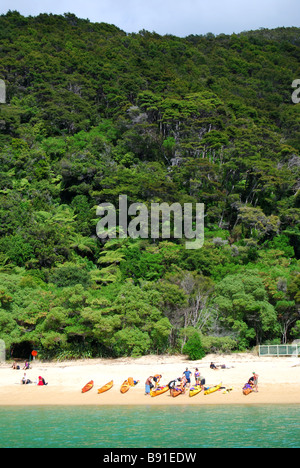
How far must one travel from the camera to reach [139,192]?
39.8m

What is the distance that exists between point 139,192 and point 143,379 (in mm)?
20485

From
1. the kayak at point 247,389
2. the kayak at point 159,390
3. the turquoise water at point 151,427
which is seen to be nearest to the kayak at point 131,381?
the kayak at point 159,390

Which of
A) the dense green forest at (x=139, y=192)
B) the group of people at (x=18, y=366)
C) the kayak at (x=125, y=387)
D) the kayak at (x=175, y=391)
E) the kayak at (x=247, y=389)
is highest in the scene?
the dense green forest at (x=139, y=192)

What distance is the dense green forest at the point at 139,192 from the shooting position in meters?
26.6

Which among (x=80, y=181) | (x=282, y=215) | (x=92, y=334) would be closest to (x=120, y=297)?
(x=92, y=334)

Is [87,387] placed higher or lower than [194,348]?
lower

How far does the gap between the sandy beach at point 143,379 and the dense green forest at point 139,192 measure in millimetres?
1377

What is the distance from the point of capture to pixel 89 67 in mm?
65875

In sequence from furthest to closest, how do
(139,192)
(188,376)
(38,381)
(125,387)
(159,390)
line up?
(139,192)
(38,381)
(125,387)
(188,376)
(159,390)

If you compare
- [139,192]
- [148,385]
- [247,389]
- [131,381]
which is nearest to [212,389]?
[247,389]

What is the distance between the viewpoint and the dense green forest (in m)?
26.6

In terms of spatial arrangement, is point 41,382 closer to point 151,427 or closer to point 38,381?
point 38,381

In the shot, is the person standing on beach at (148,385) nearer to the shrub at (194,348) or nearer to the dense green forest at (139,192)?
the dense green forest at (139,192)
